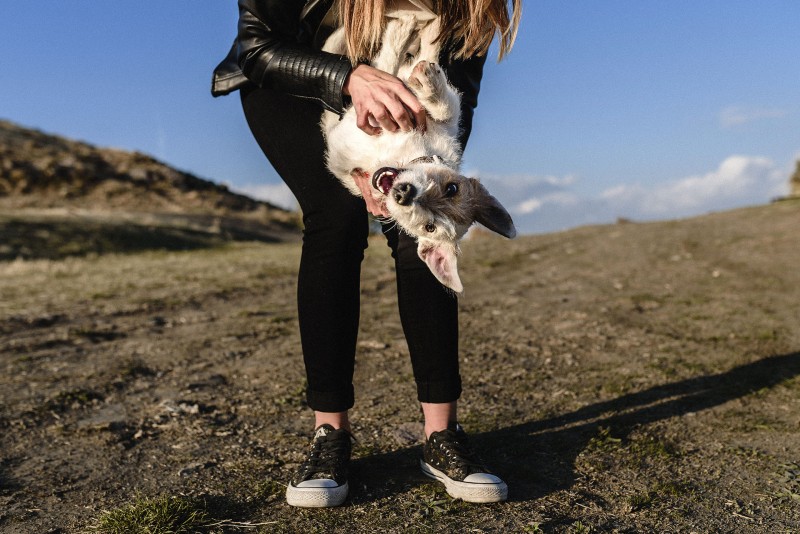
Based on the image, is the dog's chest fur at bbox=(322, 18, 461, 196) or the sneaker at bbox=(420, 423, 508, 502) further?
the dog's chest fur at bbox=(322, 18, 461, 196)

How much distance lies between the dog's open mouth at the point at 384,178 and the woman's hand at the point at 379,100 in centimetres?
17

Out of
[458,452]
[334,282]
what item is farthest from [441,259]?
[458,452]

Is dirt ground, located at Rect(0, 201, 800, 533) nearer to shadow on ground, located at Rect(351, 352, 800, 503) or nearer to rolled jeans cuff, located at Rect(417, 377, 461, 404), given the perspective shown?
shadow on ground, located at Rect(351, 352, 800, 503)

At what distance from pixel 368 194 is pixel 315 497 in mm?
1196

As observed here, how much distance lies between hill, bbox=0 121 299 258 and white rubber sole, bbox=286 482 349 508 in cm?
1116

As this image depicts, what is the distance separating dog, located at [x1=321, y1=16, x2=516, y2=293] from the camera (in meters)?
2.65

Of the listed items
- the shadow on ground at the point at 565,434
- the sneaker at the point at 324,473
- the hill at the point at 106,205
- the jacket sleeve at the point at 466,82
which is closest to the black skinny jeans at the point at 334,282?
the sneaker at the point at 324,473

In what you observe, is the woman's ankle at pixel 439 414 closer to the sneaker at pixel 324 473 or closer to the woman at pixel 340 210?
the woman at pixel 340 210

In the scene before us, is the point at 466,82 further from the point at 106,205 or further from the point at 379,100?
the point at 106,205

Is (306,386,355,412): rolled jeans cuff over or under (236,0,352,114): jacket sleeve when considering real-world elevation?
under

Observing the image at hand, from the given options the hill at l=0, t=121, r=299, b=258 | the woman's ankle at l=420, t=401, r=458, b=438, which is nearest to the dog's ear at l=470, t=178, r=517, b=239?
the woman's ankle at l=420, t=401, r=458, b=438

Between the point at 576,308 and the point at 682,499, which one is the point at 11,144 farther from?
the point at 682,499

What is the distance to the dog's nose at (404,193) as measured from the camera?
2578 mm

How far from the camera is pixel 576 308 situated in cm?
587
